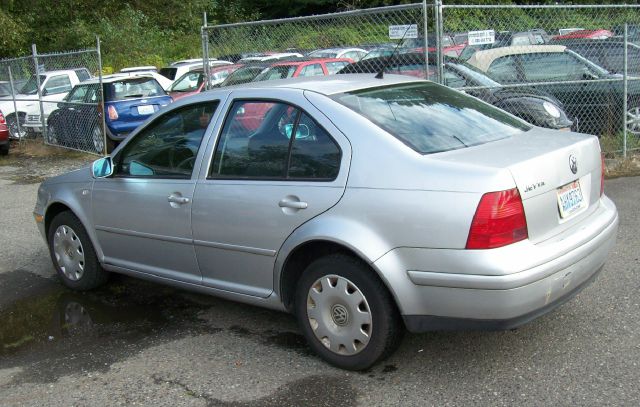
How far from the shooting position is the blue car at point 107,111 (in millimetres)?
13242

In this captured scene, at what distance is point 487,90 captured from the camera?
30.2ft

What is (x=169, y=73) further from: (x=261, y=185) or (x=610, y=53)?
(x=261, y=185)

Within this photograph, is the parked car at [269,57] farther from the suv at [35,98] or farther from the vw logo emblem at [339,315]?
the vw logo emblem at [339,315]

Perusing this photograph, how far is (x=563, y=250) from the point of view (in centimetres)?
359

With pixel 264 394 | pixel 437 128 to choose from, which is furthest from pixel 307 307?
pixel 437 128

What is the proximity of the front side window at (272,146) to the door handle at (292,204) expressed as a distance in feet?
0.52

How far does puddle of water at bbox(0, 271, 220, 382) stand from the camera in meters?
4.36

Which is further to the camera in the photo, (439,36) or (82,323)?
(439,36)

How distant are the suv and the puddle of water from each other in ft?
33.0

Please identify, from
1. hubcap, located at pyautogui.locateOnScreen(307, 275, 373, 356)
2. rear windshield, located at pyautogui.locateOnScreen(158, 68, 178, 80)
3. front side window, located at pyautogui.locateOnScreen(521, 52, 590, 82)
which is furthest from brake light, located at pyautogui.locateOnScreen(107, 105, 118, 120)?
hubcap, located at pyautogui.locateOnScreen(307, 275, 373, 356)

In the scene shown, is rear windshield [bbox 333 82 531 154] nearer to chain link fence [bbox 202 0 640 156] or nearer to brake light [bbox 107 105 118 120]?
chain link fence [bbox 202 0 640 156]

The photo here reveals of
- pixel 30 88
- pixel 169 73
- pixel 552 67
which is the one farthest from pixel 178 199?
pixel 169 73

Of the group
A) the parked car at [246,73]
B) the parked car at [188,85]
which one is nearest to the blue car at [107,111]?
the parked car at [188,85]

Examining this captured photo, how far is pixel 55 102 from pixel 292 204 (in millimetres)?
11305
